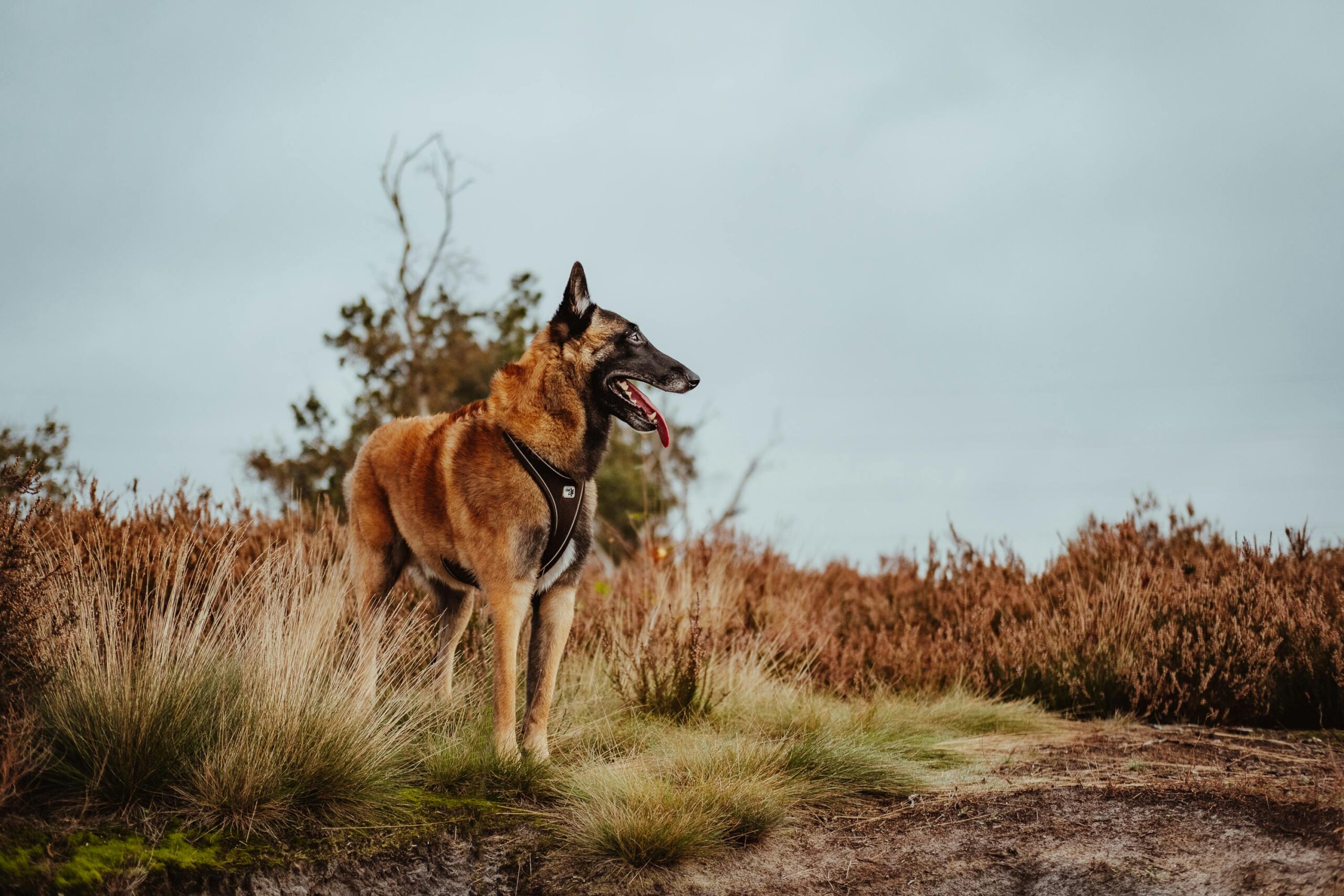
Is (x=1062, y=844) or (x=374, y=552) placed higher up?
(x=374, y=552)

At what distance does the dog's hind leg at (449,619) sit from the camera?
5574 mm

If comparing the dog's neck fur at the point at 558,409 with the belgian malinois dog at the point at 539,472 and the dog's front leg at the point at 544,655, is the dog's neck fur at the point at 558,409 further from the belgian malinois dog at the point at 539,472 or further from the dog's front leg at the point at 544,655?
the dog's front leg at the point at 544,655

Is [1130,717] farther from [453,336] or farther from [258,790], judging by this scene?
[453,336]

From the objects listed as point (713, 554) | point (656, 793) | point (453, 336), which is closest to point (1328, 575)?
point (713, 554)

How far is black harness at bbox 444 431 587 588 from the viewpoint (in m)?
4.68

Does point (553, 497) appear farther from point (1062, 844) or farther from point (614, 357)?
point (1062, 844)

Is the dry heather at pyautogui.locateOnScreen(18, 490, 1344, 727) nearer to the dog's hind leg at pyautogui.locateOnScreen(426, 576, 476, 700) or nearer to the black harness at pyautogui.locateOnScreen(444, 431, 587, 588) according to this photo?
the dog's hind leg at pyautogui.locateOnScreen(426, 576, 476, 700)

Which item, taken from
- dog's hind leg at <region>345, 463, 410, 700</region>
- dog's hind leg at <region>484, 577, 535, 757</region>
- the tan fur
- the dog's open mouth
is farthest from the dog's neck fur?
dog's hind leg at <region>345, 463, 410, 700</region>

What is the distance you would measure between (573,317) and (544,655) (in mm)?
1686

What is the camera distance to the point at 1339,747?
6.00 m

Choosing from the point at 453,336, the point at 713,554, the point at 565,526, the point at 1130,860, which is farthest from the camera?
the point at 453,336

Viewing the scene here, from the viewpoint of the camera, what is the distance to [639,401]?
15.6 feet

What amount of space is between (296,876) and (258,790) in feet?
1.32

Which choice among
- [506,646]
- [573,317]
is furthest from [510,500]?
[573,317]
